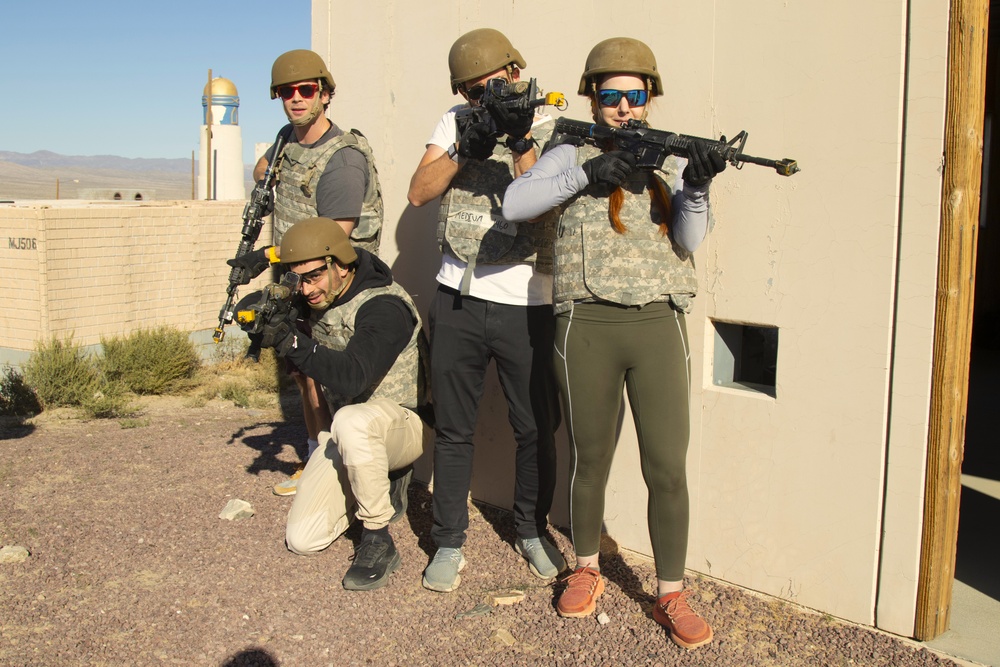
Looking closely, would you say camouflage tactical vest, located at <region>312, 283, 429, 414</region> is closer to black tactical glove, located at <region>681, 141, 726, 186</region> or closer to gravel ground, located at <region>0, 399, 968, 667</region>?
gravel ground, located at <region>0, 399, 968, 667</region>

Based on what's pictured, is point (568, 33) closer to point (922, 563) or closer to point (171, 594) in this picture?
point (922, 563)

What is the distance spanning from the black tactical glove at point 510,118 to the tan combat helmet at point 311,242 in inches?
33.3

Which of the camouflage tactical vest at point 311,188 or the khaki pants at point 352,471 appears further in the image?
the camouflage tactical vest at point 311,188

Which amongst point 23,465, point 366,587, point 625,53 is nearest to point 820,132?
point 625,53

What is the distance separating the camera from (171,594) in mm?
3766

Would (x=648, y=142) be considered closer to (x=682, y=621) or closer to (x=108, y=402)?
(x=682, y=621)

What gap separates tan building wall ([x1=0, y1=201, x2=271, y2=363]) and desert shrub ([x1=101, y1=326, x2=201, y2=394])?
0.41 m

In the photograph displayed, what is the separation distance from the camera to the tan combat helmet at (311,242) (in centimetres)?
366

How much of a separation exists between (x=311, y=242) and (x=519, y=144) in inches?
35.8

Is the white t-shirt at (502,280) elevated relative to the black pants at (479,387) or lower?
elevated

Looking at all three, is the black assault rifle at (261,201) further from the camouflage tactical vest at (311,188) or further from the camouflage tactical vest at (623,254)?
the camouflage tactical vest at (623,254)

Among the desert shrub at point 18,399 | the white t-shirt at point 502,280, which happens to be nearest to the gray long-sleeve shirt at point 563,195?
the white t-shirt at point 502,280

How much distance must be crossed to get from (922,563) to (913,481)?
292mm

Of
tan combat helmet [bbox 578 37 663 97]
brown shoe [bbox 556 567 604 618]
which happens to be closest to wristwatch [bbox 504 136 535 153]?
tan combat helmet [bbox 578 37 663 97]
